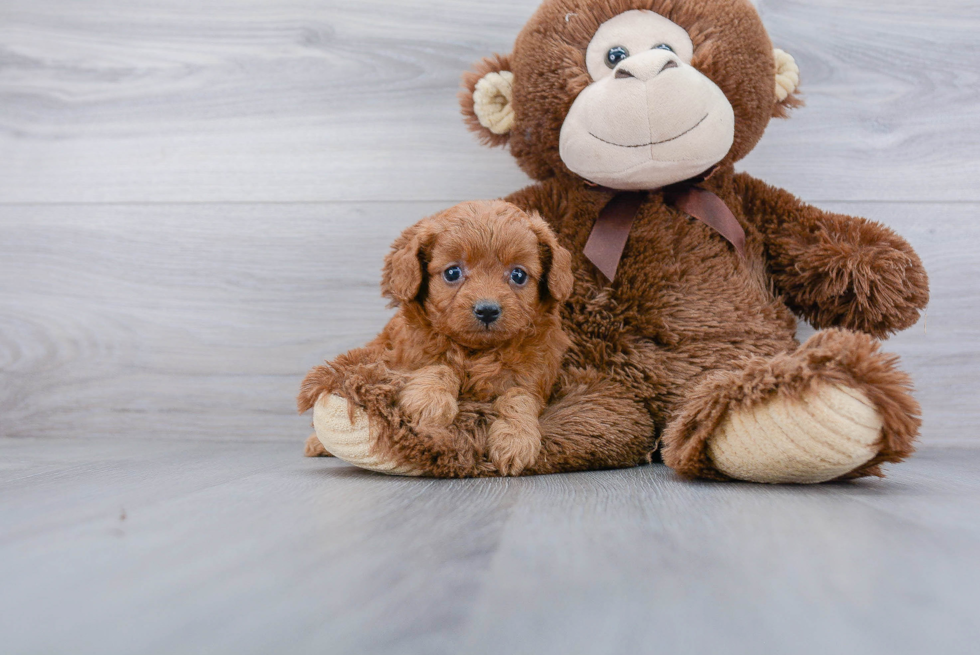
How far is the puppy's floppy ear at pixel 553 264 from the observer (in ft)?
2.50

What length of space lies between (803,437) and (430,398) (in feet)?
1.12

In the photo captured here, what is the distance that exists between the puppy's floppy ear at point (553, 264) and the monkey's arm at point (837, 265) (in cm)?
31

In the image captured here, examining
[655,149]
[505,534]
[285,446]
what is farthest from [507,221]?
[285,446]

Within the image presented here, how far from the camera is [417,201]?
117 centimetres

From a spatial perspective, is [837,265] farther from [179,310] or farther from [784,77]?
[179,310]

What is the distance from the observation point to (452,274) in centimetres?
74

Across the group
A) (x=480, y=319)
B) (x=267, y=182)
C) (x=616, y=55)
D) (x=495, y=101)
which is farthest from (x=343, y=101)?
(x=480, y=319)

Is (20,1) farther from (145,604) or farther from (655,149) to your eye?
(145,604)

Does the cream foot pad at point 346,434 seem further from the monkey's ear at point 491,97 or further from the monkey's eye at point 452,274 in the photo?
the monkey's ear at point 491,97

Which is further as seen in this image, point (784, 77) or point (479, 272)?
point (784, 77)

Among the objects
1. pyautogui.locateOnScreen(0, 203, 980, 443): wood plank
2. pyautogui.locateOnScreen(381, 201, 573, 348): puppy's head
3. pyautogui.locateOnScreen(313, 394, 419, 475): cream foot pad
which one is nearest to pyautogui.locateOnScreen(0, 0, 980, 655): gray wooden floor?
pyautogui.locateOnScreen(0, 203, 980, 443): wood plank

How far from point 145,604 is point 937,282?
45.8 inches

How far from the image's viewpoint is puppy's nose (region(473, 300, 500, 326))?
708 mm

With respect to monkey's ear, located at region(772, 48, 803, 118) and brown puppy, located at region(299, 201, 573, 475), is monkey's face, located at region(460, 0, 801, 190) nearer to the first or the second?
monkey's ear, located at region(772, 48, 803, 118)
